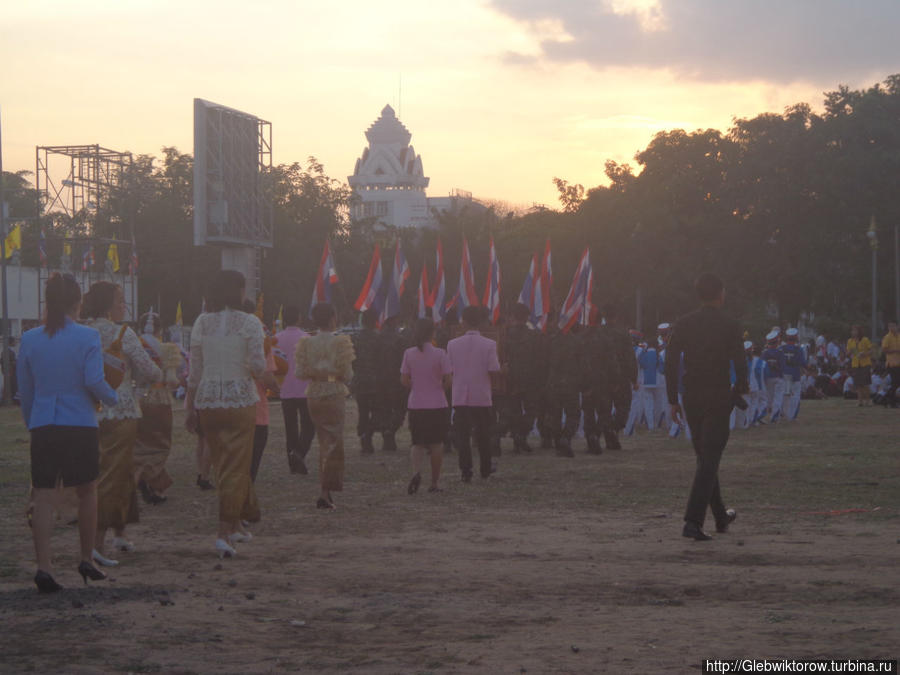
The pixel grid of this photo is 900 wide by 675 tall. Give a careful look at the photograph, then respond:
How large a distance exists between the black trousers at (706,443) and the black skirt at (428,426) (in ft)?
13.0

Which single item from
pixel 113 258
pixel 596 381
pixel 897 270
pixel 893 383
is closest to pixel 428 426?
pixel 596 381

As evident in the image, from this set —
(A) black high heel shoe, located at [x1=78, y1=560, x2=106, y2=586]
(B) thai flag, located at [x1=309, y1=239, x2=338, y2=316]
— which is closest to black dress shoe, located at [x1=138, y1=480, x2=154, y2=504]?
(A) black high heel shoe, located at [x1=78, y1=560, x2=106, y2=586]

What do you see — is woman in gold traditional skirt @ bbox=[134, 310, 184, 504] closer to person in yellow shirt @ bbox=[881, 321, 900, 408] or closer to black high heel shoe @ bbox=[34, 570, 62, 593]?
black high heel shoe @ bbox=[34, 570, 62, 593]

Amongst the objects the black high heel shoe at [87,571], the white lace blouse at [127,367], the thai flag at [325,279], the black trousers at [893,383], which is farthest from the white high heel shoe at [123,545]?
the black trousers at [893,383]

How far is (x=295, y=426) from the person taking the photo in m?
16.0

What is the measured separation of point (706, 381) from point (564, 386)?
8.57 m

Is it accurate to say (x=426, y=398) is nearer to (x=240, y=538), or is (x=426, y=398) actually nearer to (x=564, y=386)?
(x=240, y=538)

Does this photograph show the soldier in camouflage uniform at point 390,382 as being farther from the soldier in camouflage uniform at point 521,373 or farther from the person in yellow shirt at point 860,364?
the person in yellow shirt at point 860,364

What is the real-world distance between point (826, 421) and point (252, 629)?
22.1 meters


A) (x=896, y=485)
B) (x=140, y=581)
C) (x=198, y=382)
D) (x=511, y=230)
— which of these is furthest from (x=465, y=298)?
(x=511, y=230)

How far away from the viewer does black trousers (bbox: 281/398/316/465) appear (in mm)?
16047

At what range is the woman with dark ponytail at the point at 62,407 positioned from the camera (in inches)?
320

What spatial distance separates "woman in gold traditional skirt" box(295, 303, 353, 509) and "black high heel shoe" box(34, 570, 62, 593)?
4385 millimetres

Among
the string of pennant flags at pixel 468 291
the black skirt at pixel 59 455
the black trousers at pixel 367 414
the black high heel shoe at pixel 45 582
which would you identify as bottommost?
the black high heel shoe at pixel 45 582
